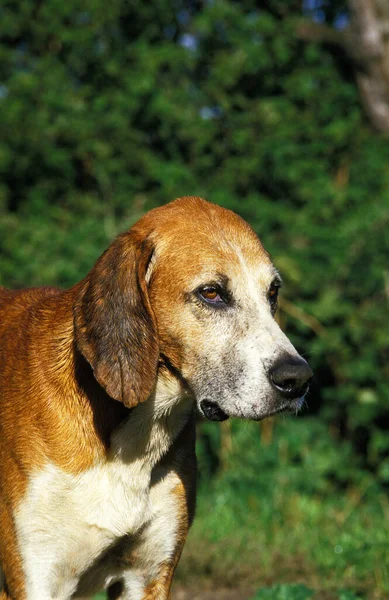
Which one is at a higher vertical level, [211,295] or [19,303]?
[211,295]

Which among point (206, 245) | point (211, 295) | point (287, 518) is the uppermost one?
point (206, 245)

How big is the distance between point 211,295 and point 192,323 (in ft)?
0.38

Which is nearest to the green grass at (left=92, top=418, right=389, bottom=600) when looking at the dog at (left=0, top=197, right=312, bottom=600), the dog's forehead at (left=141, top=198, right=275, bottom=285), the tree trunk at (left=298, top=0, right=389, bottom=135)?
the dog at (left=0, top=197, right=312, bottom=600)

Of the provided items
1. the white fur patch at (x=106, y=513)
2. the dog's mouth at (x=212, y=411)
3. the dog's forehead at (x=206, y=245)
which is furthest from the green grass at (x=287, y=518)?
the dog's forehead at (x=206, y=245)

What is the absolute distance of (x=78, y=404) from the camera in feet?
10.6

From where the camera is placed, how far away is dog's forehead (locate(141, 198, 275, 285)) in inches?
126

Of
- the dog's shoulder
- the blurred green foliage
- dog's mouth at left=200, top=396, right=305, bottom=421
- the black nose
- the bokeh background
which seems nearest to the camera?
the black nose


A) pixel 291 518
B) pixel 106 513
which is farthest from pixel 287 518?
pixel 106 513

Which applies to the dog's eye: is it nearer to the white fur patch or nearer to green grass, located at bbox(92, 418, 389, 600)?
the white fur patch

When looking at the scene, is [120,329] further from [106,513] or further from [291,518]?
[291,518]

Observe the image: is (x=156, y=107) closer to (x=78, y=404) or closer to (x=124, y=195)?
(x=124, y=195)

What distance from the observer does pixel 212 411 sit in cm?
321

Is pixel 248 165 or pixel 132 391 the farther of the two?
pixel 248 165

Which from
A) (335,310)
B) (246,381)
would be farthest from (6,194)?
(246,381)
